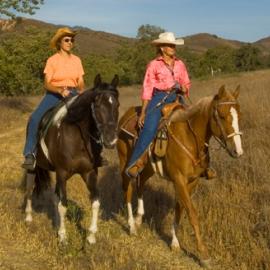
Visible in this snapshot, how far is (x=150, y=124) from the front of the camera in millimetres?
6777

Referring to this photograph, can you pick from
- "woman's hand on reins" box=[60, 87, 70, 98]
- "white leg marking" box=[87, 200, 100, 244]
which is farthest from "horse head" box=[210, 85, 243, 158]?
"woman's hand on reins" box=[60, 87, 70, 98]

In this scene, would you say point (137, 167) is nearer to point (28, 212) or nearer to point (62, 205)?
point (62, 205)

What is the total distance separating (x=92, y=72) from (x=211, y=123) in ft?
161

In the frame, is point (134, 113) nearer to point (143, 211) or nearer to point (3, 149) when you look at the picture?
point (143, 211)

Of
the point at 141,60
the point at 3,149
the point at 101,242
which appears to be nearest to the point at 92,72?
the point at 141,60

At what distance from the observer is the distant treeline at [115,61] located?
24084 mm

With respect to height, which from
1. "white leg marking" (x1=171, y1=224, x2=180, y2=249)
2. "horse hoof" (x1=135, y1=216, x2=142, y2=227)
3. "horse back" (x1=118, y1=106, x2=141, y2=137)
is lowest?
"horse hoof" (x1=135, y1=216, x2=142, y2=227)

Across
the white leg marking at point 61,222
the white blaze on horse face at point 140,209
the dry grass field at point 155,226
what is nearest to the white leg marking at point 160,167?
the dry grass field at point 155,226

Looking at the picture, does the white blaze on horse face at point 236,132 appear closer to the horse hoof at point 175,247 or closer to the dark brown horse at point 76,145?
the dark brown horse at point 76,145

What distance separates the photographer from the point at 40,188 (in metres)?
8.26

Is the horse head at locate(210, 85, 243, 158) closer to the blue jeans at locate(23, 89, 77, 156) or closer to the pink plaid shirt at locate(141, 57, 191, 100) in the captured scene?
the pink plaid shirt at locate(141, 57, 191, 100)

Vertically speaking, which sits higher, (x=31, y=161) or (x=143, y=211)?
(x=31, y=161)

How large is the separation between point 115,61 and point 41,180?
189 ft

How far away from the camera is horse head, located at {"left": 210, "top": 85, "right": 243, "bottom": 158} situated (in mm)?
5367
